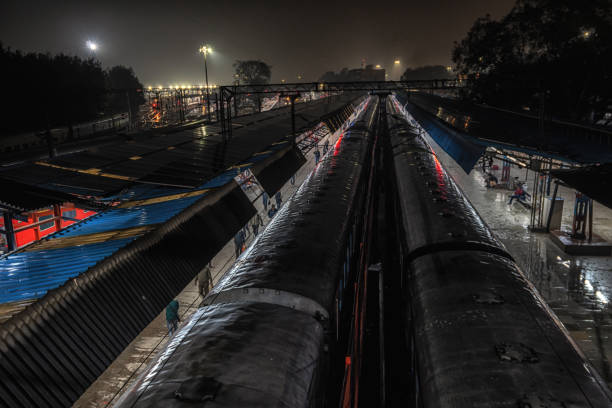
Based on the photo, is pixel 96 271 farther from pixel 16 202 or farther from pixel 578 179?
pixel 578 179

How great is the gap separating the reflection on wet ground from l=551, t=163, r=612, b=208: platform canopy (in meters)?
3.63

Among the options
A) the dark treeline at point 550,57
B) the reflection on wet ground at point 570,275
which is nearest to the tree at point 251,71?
the dark treeline at point 550,57

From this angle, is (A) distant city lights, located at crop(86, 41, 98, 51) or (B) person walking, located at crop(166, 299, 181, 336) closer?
(B) person walking, located at crop(166, 299, 181, 336)

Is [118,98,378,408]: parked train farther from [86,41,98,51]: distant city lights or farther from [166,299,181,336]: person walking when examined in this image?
[86,41,98,51]: distant city lights

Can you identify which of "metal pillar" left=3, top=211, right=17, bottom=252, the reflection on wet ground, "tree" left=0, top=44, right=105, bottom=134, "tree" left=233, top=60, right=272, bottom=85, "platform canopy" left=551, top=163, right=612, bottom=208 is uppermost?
"tree" left=233, top=60, right=272, bottom=85

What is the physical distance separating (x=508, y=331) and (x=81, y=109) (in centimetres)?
4704

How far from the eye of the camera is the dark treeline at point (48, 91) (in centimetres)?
3256

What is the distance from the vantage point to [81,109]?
41281 millimetres

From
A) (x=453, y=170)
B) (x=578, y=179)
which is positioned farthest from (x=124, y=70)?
(x=578, y=179)

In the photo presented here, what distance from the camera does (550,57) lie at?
30078mm

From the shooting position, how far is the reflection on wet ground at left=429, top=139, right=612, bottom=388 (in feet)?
31.6

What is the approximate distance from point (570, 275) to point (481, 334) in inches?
449

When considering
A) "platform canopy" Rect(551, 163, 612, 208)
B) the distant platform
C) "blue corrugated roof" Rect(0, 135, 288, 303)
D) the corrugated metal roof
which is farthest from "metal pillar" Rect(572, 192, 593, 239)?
"blue corrugated roof" Rect(0, 135, 288, 303)

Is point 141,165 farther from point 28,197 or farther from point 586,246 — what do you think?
point 586,246
